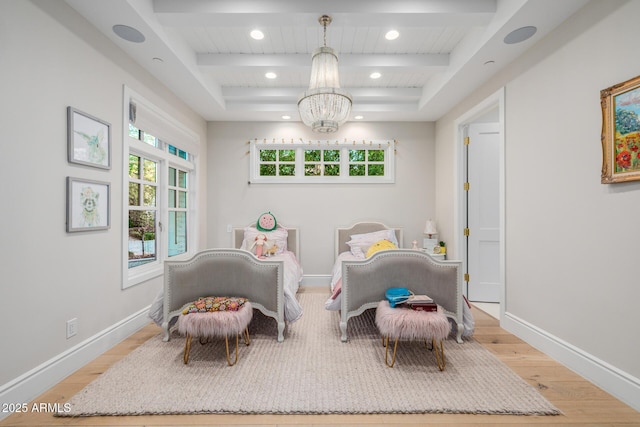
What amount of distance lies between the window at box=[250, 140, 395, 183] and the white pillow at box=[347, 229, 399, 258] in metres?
0.86

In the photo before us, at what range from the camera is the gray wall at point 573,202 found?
1775mm

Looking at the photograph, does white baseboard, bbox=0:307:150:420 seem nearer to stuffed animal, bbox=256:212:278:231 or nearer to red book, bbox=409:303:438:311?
stuffed animal, bbox=256:212:278:231

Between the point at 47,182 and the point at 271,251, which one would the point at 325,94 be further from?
the point at 271,251

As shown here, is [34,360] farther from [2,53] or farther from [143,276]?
[2,53]

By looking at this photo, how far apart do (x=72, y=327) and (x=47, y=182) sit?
105 centimetres

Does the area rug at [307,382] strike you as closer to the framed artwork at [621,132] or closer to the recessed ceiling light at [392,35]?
the framed artwork at [621,132]

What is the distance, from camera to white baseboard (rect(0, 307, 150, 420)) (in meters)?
1.68

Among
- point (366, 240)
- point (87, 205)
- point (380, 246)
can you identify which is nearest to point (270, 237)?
point (366, 240)

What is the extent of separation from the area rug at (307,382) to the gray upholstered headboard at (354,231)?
2.00 metres

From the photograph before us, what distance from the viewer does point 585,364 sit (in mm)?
1988

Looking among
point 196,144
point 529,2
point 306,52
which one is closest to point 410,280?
point 529,2

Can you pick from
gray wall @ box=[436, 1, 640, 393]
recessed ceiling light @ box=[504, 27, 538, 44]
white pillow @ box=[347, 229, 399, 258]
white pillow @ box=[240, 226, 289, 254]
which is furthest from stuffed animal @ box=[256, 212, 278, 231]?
recessed ceiling light @ box=[504, 27, 538, 44]

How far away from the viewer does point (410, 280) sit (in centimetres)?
253

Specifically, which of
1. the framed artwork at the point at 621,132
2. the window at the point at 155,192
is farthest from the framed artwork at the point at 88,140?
the framed artwork at the point at 621,132
